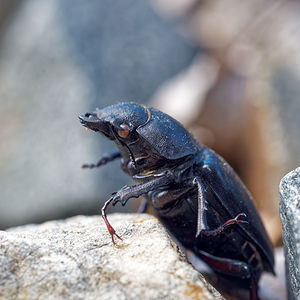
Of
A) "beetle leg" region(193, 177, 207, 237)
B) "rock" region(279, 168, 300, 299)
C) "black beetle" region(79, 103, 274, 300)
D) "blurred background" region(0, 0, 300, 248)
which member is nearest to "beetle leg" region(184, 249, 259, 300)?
"black beetle" region(79, 103, 274, 300)

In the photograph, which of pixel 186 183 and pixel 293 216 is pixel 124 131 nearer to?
pixel 186 183

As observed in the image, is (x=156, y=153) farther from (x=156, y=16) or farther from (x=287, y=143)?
(x=156, y=16)

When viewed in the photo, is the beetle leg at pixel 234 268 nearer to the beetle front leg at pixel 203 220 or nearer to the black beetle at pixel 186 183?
the black beetle at pixel 186 183

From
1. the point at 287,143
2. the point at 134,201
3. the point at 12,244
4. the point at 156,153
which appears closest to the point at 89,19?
the point at 134,201

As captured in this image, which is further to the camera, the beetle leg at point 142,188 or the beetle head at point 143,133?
the beetle head at point 143,133

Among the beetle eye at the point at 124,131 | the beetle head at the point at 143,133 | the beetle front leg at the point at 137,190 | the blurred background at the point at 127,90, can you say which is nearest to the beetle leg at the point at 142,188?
the beetle front leg at the point at 137,190

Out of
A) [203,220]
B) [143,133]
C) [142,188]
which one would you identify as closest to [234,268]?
[203,220]

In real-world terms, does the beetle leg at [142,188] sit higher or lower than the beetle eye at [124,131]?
lower
